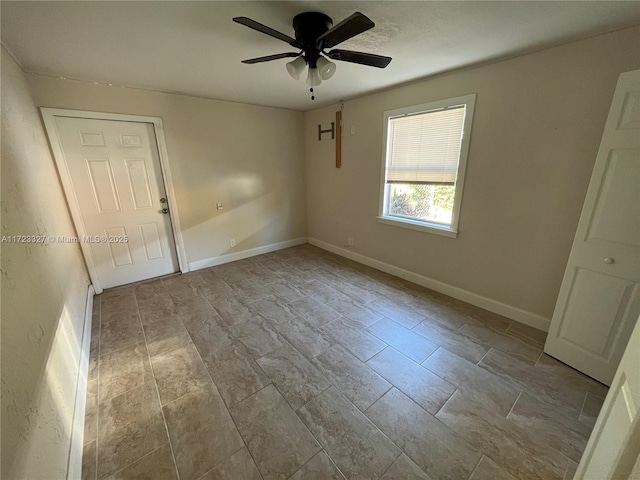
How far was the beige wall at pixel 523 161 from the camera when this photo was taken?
1.83 meters

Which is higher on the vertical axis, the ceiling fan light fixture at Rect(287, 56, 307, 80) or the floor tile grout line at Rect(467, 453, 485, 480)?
the ceiling fan light fixture at Rect(287, 56, 307, 80)

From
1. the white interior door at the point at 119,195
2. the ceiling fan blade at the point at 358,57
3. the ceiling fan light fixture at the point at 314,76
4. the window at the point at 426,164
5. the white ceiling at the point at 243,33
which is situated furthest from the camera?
the white interior door at the point at 119,195

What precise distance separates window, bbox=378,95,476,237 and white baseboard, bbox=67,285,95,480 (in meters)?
3.29

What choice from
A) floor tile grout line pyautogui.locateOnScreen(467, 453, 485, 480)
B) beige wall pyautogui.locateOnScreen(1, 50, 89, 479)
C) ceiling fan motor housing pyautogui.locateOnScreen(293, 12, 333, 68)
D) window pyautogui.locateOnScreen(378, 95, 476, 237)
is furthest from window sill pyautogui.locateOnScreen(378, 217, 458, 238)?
beige wall pyautogui.locateOnScreen(1, 50, 89, 479)

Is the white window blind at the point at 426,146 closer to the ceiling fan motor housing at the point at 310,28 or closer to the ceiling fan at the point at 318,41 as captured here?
the ceiling fan at the point at 318,41

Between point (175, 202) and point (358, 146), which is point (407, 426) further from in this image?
point (175, 202)

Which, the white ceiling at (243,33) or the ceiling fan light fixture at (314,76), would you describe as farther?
the ceiling fan light fixture at (314,76)

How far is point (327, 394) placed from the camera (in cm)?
169

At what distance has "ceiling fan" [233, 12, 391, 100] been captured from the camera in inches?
52.1

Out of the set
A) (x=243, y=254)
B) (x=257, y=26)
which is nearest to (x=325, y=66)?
(x=257, y=26)

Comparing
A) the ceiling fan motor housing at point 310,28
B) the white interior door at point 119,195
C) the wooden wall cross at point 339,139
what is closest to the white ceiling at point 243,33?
the ceiling fan motor housing at point 310,28

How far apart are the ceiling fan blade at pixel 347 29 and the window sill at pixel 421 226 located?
7.02ft

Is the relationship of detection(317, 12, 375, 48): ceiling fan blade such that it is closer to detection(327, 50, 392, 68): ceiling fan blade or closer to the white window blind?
detection(327, 50, 392, 68): ceiling fan blade

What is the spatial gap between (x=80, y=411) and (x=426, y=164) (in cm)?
359
